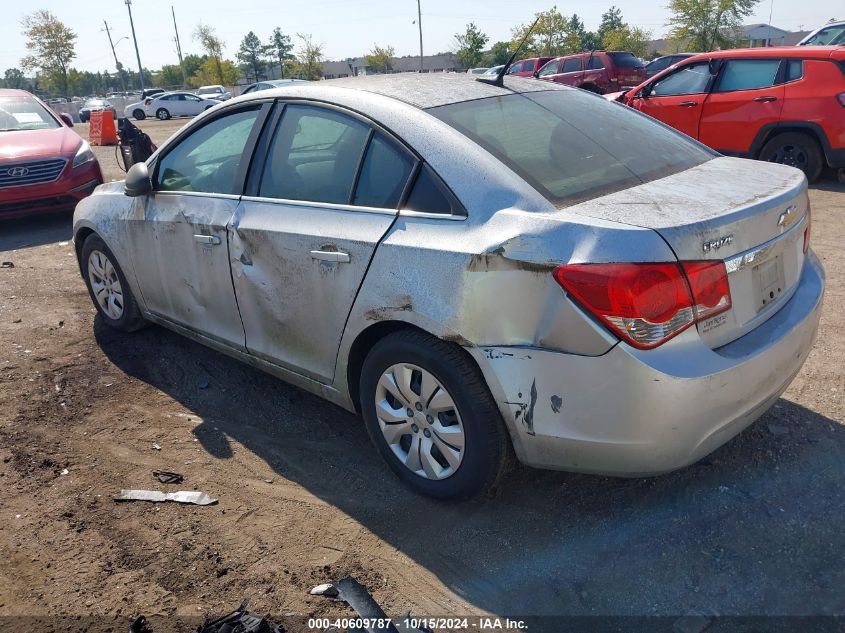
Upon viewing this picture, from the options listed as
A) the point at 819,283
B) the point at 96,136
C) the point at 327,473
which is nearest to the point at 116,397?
the point at 327,473

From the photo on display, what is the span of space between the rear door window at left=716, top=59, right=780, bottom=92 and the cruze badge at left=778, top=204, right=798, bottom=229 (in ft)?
23.2

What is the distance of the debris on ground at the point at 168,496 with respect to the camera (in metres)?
3.14

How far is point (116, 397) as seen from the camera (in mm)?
4180

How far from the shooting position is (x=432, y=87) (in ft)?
10.9

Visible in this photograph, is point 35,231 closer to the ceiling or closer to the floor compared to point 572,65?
closer to the floor

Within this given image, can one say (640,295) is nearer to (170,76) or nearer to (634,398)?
(634,398)

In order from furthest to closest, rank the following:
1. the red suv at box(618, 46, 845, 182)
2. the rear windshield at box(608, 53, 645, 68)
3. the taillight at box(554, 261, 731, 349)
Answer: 1. the rear windshield at box(608, 53, 645, 68)
2. the red suv at box(618, 46, 845, 182)
3. the taillight at box(554, 261, 731, 349)

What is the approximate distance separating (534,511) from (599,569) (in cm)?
42

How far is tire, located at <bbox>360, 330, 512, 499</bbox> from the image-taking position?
2633 mm

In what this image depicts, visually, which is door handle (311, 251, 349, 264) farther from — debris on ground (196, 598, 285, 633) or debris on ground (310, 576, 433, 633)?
debris on ground (196, 598, 285, 633)

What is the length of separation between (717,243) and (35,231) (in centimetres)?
917

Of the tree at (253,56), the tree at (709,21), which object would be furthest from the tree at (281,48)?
the tree at (709,21)

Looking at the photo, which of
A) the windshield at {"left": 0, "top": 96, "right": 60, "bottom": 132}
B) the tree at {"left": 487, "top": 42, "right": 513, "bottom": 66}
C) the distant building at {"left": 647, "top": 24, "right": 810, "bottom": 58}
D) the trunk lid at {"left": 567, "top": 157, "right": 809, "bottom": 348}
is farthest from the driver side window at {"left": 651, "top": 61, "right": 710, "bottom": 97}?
the tree at {"left": 487, "top": 42, "right": 513, "bottom": 66}

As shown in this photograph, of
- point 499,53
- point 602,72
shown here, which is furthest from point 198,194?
point 499,53
